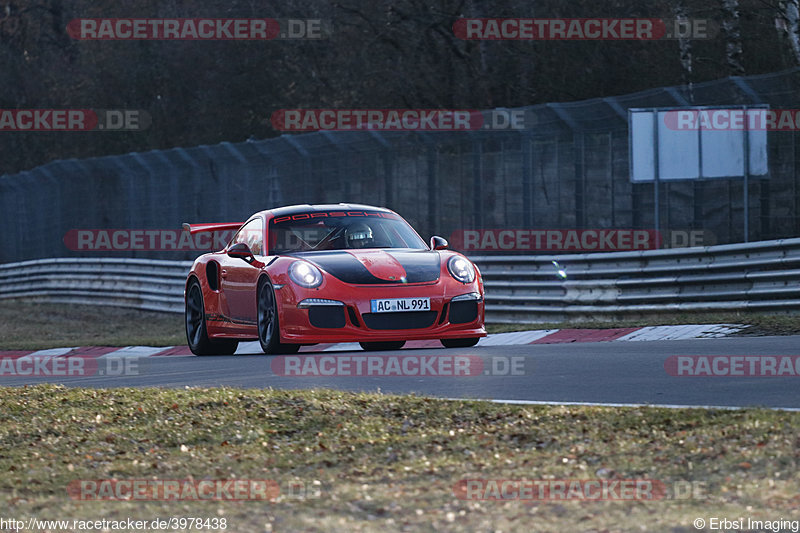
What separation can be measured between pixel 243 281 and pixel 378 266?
1.57 metres

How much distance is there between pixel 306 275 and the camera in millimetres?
11562

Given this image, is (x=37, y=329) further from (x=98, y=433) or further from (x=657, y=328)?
(x=98, y=433)

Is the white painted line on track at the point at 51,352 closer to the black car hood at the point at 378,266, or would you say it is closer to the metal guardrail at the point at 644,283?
the metal guardrail at the point at 644,283

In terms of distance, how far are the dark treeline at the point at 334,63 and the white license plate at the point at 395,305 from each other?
12232 mm

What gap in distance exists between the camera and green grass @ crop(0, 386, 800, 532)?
17.9 ft

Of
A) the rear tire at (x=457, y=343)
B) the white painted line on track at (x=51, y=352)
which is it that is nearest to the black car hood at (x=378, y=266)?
the rear tire at (x=457, y=343)

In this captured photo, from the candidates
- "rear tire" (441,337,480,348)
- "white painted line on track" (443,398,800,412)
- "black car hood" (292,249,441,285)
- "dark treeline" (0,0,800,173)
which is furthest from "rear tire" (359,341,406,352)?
"dark treeline" (0,0,800,173)

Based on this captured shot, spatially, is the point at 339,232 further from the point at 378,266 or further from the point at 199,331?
the point at 199,331

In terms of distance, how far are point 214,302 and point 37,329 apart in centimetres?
1066

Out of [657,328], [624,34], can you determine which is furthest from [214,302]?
[624,34]

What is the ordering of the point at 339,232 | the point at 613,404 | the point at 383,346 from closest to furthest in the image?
the point at 613,404, the point at 339,232, the point at 383,346

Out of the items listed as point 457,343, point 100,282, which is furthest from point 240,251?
point 100,282

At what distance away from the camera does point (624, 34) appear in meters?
27.1

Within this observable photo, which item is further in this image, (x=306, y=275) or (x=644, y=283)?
(x=644, y=283)
